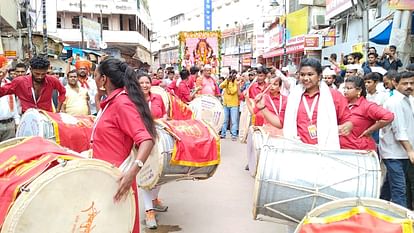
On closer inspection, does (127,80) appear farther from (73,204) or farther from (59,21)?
(59,21)

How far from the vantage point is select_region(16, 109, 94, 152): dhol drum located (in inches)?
191

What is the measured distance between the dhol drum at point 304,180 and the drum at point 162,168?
159 centimetres

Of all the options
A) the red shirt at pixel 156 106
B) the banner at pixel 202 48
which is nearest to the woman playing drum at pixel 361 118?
the red shirt at pixel 156 106

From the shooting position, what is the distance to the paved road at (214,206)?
484 centimetres

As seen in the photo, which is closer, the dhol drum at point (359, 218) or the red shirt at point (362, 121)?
the dhol drum at point (359, 218)

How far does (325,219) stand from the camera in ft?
7.48

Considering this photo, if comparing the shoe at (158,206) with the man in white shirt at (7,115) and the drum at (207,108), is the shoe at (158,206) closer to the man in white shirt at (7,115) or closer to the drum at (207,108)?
the man in white shirt at (7,115)

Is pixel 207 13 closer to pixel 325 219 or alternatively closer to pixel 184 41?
pixel 184 41

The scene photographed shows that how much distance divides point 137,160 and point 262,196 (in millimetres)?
816

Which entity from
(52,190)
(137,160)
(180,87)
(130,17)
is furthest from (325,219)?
(130,17)

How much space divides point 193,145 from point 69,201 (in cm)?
219

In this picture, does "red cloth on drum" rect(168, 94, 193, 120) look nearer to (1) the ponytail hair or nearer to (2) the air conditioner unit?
(1) the ponytail hair

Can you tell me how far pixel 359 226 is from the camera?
7.20 ft

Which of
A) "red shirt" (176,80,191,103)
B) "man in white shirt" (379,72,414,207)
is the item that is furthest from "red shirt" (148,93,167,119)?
"red shirt" (176,80,191,103)
